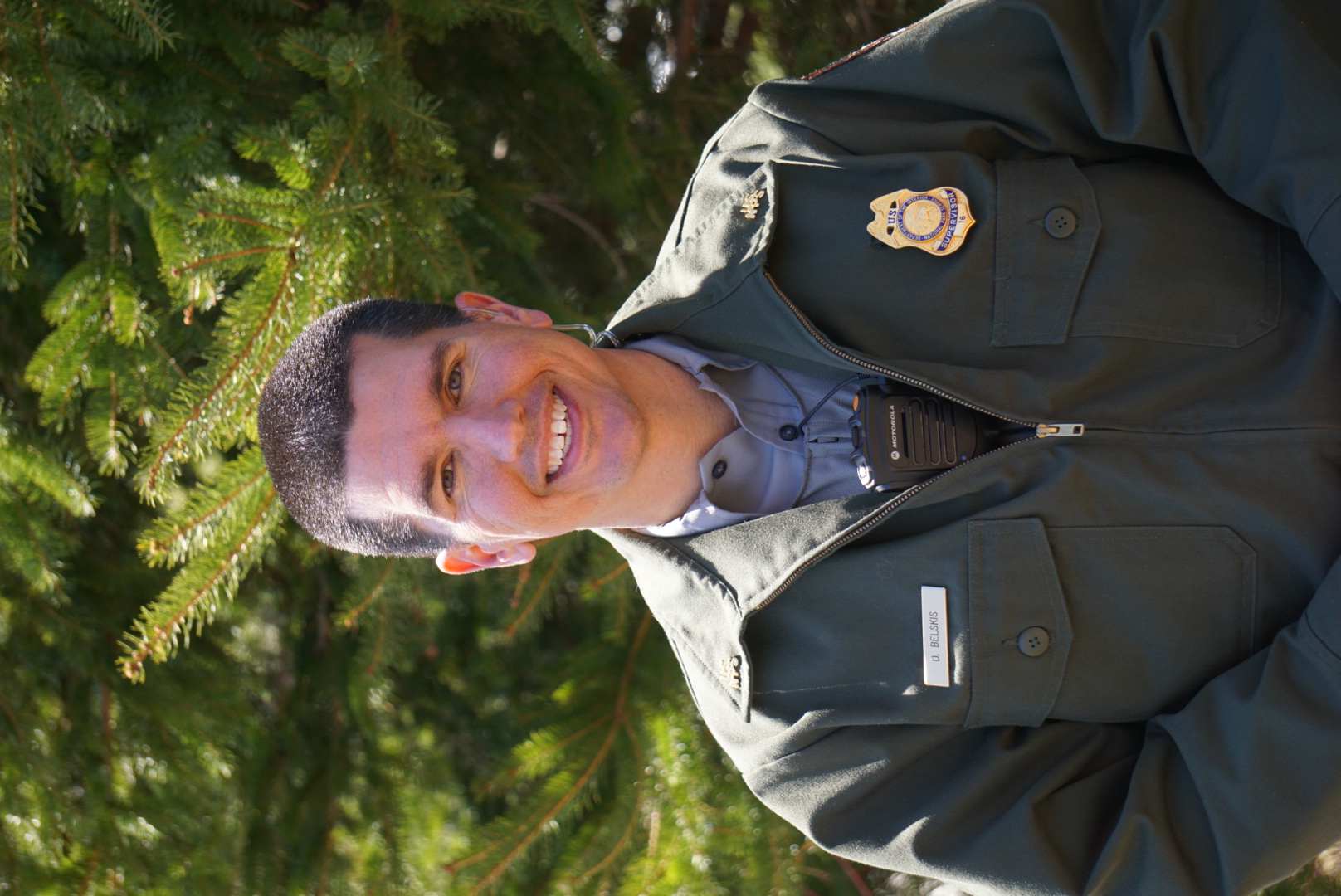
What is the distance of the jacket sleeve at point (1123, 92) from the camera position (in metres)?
1.54

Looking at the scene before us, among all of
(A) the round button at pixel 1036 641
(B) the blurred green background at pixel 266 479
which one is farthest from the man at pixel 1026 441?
(B) the blurred green background at pixel 266 479

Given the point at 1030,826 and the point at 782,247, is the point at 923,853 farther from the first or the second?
the point at 782,247

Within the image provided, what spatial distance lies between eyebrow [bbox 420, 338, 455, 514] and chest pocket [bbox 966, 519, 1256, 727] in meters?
1.12

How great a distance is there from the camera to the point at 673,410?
6.44 feet

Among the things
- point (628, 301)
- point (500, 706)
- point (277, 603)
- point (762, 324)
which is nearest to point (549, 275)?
point (628, 301)

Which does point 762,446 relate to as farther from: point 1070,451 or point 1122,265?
point 1122,265

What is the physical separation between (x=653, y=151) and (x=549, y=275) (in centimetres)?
52

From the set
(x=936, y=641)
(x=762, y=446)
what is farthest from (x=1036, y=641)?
(x=762, y=446)

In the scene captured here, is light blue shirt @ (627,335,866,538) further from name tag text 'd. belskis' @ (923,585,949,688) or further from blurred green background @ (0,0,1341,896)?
blurred green background @ (0,0,1341,896)

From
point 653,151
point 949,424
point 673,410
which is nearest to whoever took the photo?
point 949,424

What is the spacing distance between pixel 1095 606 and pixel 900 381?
557mm

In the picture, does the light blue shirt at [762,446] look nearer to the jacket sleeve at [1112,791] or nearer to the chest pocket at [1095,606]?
the chest pocket at [1095,606]

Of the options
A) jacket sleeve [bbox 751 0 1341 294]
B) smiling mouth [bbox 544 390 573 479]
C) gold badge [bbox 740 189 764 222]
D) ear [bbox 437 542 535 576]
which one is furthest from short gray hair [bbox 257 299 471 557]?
jacket sleeve [bbox 751 0 1341 294]

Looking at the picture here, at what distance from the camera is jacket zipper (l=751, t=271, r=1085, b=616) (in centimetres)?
166
